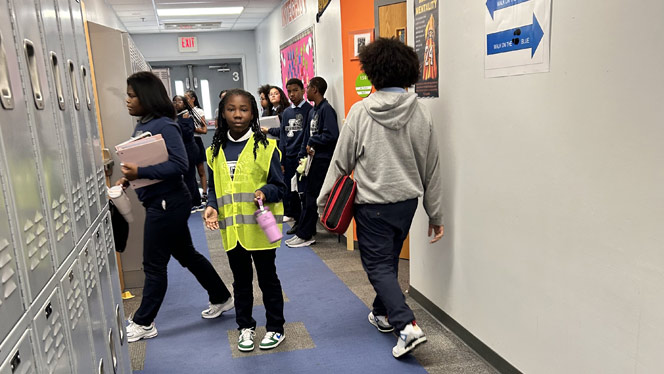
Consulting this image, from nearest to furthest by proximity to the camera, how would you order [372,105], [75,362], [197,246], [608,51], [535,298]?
[75,362]
[608,51]
[535,298]
[372,105]
[197,246]

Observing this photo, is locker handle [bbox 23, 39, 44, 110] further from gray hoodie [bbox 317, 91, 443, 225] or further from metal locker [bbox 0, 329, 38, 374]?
gray hoodie [bbox 317, 91, 443, 225]

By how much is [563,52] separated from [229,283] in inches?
A: 110

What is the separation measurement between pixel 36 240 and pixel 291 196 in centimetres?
461

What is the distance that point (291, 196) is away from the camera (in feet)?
18.4

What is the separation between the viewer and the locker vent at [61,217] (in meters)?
1.15

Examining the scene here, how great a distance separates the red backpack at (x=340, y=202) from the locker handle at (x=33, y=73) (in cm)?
159

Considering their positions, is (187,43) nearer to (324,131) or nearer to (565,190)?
(324,131)

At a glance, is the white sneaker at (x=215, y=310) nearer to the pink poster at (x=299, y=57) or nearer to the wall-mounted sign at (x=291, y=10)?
the pink poster at (x=299, y=57)

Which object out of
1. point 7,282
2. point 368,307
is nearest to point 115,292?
point 7,282

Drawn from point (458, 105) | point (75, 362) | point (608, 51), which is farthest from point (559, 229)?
point (75, 362)

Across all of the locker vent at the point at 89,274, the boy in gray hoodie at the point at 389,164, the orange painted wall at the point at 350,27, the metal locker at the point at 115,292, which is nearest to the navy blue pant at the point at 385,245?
the boy in gray hoodie at the point at 389,164

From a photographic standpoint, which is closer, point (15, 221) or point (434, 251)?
point (15, 221)

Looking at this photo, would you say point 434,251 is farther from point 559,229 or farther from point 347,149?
point 559,229

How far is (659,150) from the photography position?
1.45m
